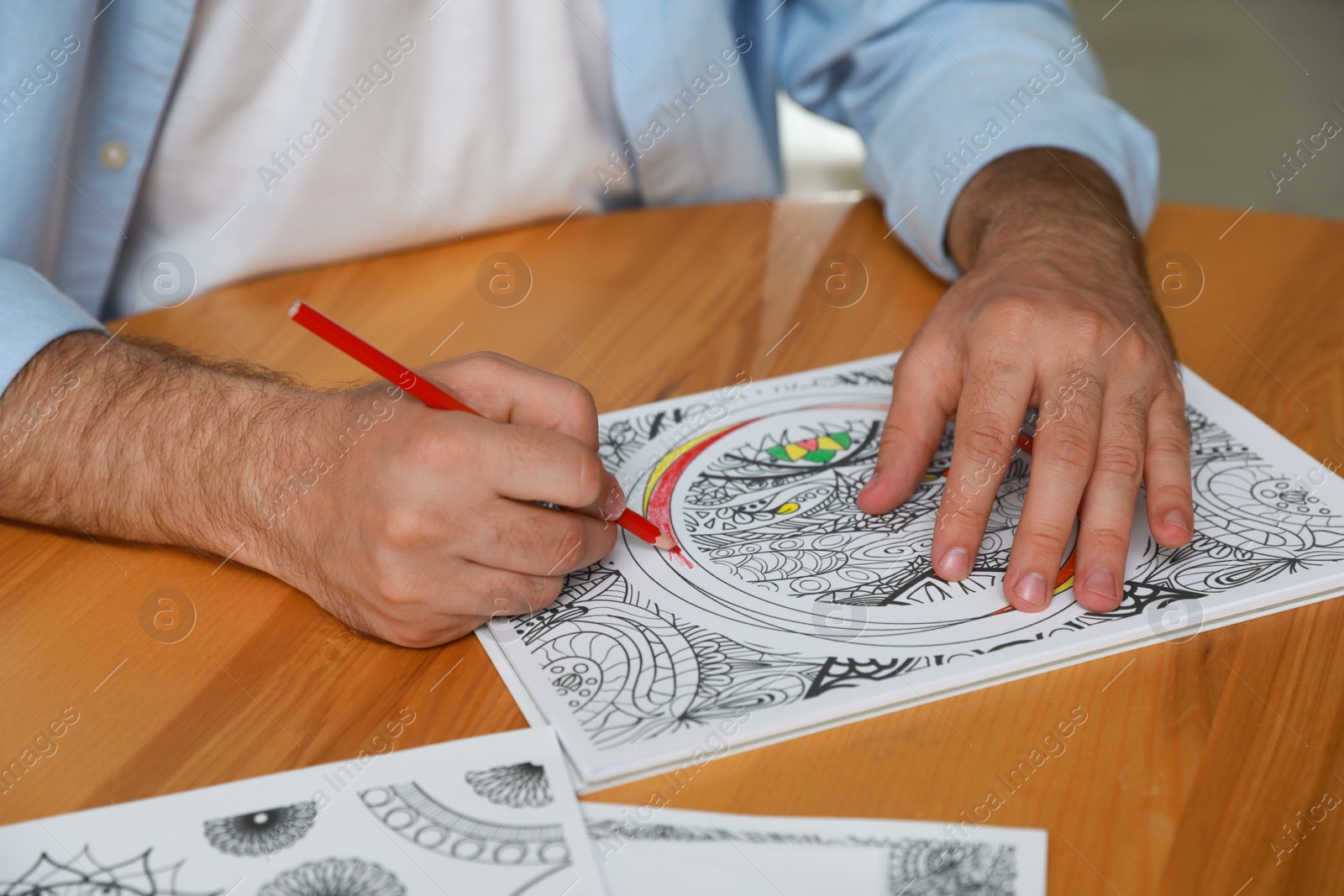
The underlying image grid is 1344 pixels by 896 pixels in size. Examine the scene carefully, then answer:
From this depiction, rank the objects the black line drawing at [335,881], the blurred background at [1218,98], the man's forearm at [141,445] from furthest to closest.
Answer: the blurred background at [1218,98], the man's forearm at [141,445], the black line drawing at [335,881]

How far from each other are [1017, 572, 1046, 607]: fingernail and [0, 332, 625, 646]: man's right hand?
26 centimetres

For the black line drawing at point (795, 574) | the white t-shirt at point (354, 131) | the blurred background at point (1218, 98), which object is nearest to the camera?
the black line drawing at point (795, 574)

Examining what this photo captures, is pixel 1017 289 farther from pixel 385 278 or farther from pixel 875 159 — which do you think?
pixel 385 278

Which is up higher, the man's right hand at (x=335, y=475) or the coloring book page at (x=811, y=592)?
the man's right hand at (x=335, y=475)

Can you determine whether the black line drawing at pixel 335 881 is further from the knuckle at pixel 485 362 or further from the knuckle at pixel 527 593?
the knuckle at pixel 485 362

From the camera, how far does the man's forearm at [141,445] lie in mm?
714

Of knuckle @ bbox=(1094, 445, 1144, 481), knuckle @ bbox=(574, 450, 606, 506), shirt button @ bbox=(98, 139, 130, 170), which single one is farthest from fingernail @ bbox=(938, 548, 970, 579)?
shirt button @ bbox=(98, 139, 130, 170)

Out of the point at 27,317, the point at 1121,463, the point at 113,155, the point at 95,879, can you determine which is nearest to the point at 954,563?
the point at 1121,463

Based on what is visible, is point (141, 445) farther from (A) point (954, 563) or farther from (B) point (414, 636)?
(A) point (954, 563)

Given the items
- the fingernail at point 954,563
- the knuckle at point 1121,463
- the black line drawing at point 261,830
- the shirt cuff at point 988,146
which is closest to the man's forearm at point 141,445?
the black line drawing at point 261,830

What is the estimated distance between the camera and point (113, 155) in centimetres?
100

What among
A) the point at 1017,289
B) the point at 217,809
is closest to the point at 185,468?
the point at 217,809

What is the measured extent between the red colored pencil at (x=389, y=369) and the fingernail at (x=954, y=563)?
194 millimetres

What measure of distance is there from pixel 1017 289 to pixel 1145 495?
196 millimetres
